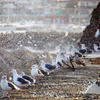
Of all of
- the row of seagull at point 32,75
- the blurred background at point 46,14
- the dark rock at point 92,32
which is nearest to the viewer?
the row of seagull at point 32,75

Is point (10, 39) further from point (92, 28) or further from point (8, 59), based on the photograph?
point (8, 59)

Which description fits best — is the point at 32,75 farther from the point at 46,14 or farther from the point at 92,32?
the point at 46,14

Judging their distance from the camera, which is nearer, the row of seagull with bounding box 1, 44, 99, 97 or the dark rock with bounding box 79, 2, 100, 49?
the row of seagull with bounding box 1, 44, 99, 97

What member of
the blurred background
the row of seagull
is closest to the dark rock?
the row of seagull

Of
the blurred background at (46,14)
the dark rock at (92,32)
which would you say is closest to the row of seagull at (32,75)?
the dark rock at (92,32)

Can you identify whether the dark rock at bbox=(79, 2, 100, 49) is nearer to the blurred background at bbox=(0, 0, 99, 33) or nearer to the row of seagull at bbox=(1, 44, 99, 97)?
the row of seagull at bbox=(1, 44, 99, 97)

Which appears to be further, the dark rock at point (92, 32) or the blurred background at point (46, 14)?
the blurred background at point (46, 14)

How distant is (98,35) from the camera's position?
371 inches

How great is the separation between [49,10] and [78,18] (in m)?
1.84

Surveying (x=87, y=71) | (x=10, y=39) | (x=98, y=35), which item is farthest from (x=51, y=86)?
(x=10, y=39)

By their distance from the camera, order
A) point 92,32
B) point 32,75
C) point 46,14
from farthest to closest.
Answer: point 46,14, point 92,32, point 32,75

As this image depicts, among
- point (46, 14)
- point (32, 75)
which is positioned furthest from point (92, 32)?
point (46, 14)

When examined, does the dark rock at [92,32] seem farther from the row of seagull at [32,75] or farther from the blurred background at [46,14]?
the blurred background at [46,14]

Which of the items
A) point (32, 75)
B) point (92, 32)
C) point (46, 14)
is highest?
point (46, 14)
